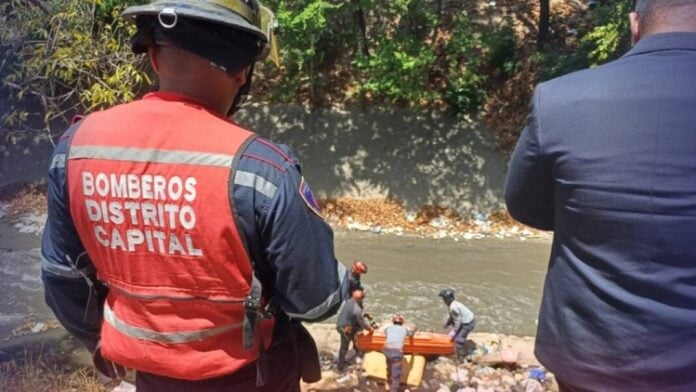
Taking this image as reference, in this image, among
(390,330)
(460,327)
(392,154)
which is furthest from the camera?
(392,154)

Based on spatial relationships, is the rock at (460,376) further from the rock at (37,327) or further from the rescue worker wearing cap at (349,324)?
the rock at (37,327)

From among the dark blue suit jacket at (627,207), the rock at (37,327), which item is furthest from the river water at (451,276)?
the dark blue suit jacket at (627,207)

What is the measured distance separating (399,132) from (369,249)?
3195 millimetres

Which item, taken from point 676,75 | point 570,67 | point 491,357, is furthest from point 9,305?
point 570,67

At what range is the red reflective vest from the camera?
5.18 ft

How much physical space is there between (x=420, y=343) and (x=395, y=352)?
2.66 feet

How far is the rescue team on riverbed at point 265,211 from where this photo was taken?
1600mm

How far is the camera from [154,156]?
5.23 ft

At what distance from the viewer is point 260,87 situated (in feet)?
44.0

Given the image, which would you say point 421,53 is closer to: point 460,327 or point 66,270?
point 460,327

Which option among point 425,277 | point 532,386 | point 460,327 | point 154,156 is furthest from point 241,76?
point 425,277

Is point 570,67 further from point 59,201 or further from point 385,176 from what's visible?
point 59,201

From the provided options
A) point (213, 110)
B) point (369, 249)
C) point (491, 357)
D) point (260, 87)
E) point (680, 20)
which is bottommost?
point (369, 249)

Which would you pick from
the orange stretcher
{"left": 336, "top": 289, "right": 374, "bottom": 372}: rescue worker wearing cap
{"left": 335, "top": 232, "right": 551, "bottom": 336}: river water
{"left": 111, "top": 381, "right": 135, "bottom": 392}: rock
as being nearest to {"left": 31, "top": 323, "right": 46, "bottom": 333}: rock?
{"left": 111, "top": 381, "right": 135, "bottom": 392}: rock
